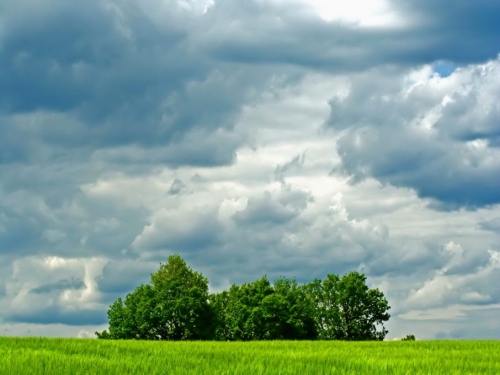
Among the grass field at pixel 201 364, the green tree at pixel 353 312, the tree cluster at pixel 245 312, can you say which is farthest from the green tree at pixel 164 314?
the grass field at pixel 201 364

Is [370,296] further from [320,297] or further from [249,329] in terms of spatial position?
[249,329]

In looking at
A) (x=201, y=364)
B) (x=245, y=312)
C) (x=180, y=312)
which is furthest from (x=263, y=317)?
(x=201, y=364)

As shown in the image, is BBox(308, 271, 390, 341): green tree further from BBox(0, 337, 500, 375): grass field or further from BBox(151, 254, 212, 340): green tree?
BBox(0, 337, 500, 375): grass field

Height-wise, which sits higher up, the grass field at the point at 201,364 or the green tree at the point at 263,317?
the green tree at the point at 263,317

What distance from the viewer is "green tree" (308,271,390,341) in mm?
82562

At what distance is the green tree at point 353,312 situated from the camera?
82562mm

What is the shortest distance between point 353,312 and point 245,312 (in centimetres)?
1504

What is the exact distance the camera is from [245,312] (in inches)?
3159

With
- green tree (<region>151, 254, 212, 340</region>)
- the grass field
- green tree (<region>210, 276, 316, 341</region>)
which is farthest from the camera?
green tree (<region>210, 276, 316, 341</region>)

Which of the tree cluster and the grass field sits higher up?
the tree cluster

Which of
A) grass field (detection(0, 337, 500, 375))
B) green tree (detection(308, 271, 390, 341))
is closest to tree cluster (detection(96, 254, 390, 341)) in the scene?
green tree (detection(308, 271, 390, 341))

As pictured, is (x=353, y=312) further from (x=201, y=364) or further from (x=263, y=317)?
(x=201, y=364)

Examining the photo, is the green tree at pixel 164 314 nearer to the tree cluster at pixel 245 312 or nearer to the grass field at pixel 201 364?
the tree cluster at pixel 245 312

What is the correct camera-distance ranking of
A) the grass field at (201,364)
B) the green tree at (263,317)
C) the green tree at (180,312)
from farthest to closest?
the green tree at (263,317) → the green tree at (180,312) → the grass field at (201,364)
